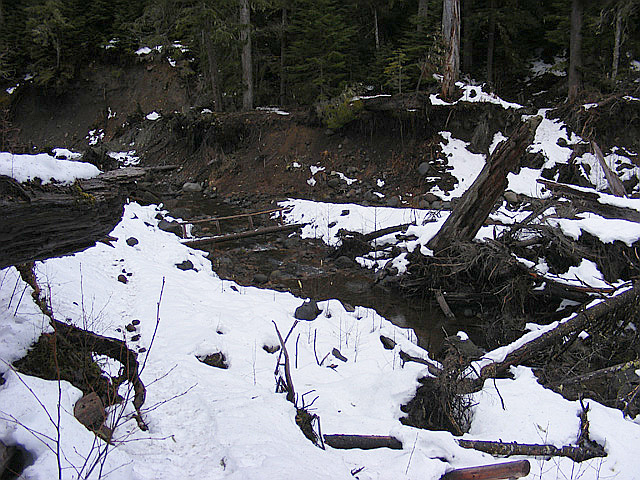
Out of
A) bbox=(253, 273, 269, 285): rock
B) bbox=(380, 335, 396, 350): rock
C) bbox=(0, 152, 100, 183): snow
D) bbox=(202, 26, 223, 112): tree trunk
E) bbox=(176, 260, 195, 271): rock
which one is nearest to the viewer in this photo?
bbox=(0, 152, 100, 183): snow

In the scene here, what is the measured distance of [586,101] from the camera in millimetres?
14289

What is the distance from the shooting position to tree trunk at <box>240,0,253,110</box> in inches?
679

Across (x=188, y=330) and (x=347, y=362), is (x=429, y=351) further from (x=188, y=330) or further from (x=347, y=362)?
(x=188, y=330)

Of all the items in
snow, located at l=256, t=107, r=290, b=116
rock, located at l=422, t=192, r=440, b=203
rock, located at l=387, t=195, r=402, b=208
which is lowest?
rock, located at l=387, t=195, r=402, b=208

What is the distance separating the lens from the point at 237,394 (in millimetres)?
4367

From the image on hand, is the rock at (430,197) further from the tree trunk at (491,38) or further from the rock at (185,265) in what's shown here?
the rock at (185,265)

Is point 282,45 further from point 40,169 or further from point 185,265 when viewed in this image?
point 40,169

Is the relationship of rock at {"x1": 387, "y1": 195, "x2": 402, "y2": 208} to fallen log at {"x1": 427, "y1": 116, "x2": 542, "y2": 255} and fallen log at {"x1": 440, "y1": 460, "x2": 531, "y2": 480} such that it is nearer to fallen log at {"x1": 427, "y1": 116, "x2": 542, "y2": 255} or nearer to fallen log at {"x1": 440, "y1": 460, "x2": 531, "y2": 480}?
fallen log at {"x1": 427, "y1": 116, "x2": 542, "y2": 255}

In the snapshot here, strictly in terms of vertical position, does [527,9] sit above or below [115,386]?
above

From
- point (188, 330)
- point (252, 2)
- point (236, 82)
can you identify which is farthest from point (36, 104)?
point (188, 330)

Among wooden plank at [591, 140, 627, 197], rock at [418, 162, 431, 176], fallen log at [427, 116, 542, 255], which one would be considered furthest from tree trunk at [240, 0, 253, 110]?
wooden plank at [591, 140, 627, 197]

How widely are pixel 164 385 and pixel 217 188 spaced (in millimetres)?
13017

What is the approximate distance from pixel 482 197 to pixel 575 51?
10964mm

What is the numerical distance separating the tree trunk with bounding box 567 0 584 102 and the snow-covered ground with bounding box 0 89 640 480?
9456 millimetres
